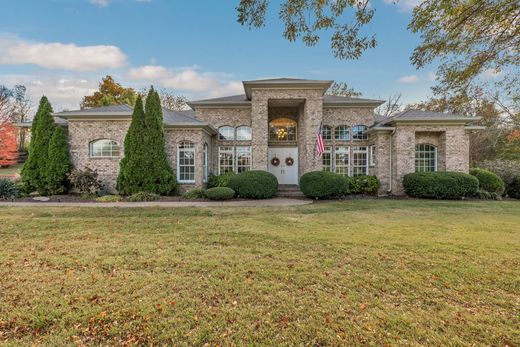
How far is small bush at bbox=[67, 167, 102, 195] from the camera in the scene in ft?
41.7

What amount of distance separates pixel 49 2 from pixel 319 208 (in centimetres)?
1367

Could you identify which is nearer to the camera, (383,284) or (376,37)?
(383,284)

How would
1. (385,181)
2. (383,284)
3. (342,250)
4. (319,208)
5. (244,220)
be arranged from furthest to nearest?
(385,181), (319,208), (244,220), (342,250), (383,284)

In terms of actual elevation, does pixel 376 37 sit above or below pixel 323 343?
above

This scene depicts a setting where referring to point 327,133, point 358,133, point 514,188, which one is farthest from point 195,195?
point 514,188

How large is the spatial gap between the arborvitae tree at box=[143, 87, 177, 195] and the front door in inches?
260

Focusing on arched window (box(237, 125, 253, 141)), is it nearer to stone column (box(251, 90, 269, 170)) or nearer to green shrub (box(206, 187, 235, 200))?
stone column (box(251, 90, 269, 170))

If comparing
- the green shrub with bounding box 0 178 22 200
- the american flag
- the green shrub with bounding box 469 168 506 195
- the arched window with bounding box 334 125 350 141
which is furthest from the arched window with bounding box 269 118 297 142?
the green shrub with bounding box 0 178 22 200

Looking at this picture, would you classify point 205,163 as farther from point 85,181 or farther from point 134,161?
point 85,181

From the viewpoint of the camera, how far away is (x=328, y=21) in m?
5.34

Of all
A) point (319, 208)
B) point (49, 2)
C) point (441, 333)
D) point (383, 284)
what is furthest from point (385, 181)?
point (49, 2)

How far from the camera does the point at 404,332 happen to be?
2.68 m

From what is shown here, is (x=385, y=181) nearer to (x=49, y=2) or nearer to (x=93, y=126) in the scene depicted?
(x=93, y=126)

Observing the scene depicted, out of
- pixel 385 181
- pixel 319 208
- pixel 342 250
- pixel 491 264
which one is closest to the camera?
pixel 491 264
